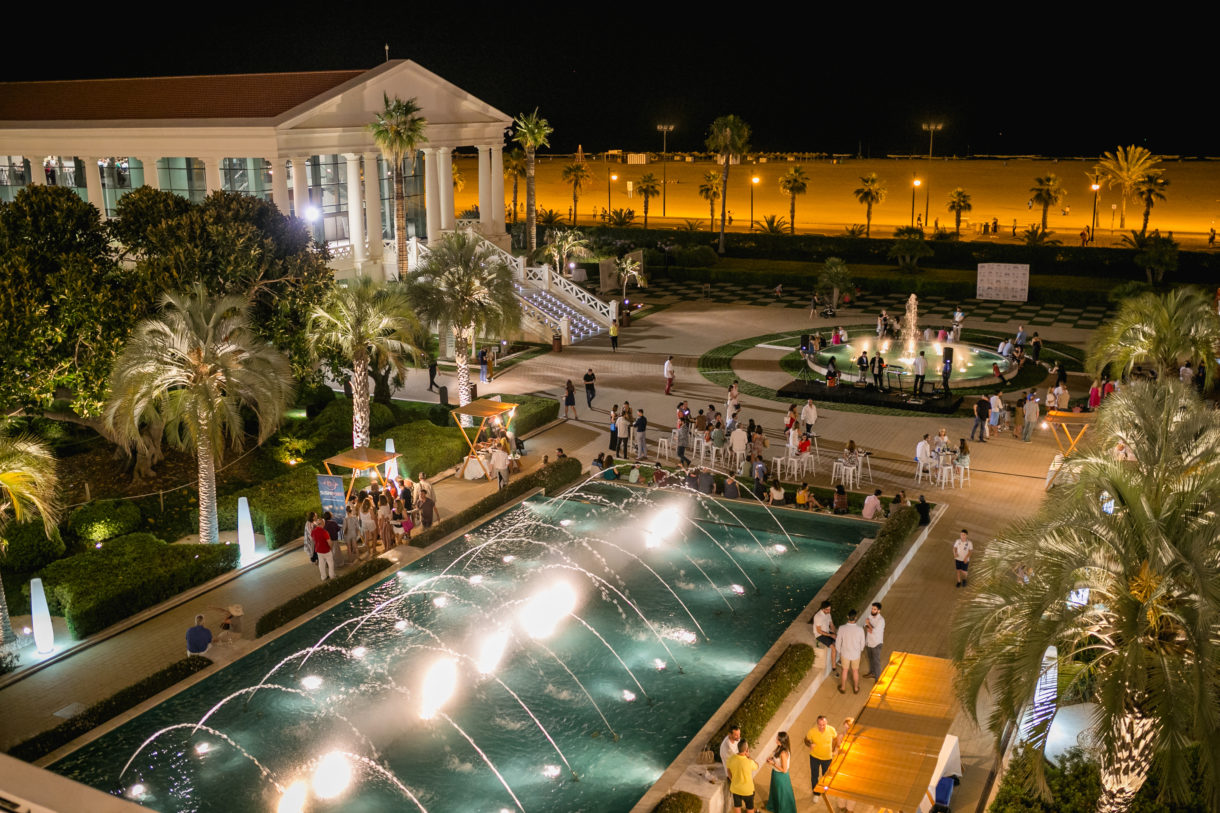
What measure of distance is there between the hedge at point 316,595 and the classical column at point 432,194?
102ft

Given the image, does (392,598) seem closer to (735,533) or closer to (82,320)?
(735,533)

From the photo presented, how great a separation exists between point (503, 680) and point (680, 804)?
545 centimetres

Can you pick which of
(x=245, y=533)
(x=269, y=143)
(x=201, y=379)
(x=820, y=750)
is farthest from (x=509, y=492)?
(x=269, y=143)

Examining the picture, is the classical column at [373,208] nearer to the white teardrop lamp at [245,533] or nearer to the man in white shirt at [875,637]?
the white teardrop lamp at [245,533]

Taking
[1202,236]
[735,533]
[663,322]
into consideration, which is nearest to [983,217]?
[1202,236]

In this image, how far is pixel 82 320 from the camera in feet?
86.5

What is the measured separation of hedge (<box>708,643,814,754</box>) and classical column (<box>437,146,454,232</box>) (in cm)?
3800

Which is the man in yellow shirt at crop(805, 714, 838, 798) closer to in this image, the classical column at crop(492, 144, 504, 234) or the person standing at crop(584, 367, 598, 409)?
the person standing at crop(584, 367, 598, 409)

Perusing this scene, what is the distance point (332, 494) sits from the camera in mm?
23812

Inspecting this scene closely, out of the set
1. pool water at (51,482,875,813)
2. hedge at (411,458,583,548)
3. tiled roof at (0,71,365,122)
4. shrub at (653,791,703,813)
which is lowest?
pool water at (51,482,875,813)

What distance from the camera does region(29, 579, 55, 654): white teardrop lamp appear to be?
18.8 metres

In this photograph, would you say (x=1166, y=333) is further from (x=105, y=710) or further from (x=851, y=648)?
(x=105, y=710)

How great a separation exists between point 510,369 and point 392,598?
67.8 ft

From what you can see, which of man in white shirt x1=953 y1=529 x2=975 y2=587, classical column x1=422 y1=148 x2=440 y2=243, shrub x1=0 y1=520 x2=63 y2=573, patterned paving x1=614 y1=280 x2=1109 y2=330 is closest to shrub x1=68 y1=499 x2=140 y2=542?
shrub x1=0 y1=520 x2=63 y2=573
